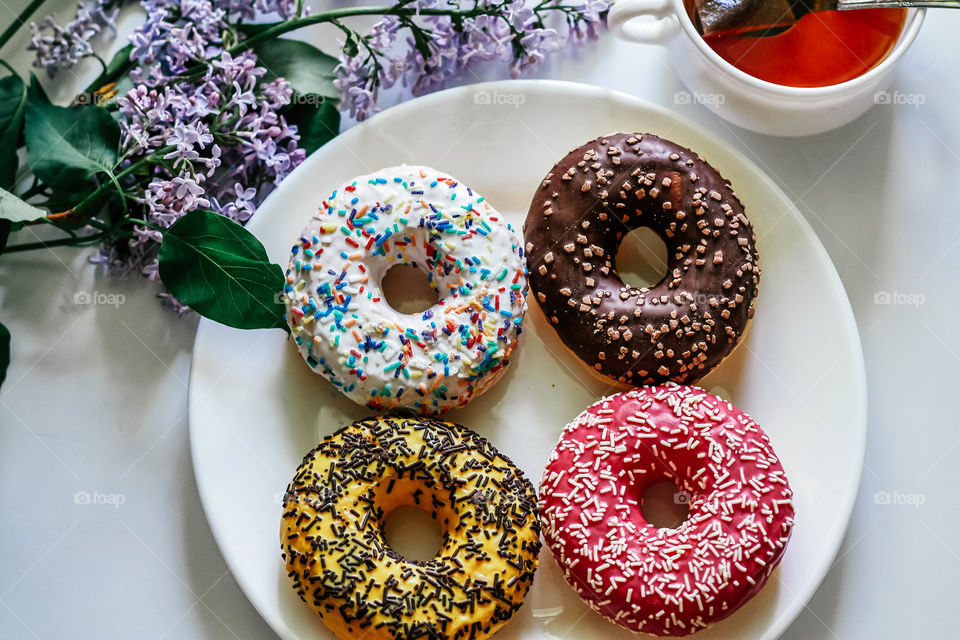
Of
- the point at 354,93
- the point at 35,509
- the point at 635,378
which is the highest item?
the point at 354,93

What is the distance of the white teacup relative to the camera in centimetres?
167

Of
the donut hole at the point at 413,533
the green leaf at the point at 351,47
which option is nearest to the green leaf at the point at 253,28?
the green leaf at the point at 351,47

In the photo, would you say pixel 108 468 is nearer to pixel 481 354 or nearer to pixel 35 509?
pixel 35 509

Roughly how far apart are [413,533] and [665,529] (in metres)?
0.51

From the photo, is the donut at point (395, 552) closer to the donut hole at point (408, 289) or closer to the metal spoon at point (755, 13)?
the donut hole at point (408, 289)

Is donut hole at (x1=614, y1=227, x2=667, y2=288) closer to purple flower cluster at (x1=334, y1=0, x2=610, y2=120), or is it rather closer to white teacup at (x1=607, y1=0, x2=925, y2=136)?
white teacup at (x1=607, y1=0, x2=925, y2=136)

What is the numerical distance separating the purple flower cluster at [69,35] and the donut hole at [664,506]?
1532 mm

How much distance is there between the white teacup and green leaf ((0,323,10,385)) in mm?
1407

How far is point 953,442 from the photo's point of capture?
6.32ft

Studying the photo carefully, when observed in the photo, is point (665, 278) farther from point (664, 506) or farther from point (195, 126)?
point (195, 126)

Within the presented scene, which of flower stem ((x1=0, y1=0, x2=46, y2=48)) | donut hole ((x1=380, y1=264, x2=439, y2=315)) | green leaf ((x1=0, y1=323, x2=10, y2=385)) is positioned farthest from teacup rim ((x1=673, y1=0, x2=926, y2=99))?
green leaf ((x1=0, y1=323, x2=10, y2=385))

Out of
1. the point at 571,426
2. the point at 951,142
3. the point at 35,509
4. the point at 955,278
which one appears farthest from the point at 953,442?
the point at 35,509

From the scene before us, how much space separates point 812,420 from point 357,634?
99 centimetres

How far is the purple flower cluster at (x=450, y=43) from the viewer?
1854mm
